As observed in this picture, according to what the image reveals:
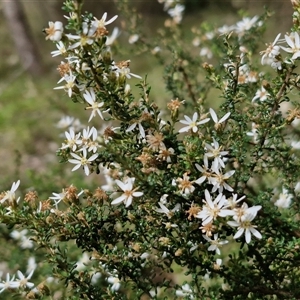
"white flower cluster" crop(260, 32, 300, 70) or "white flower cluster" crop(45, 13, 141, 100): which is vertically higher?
"white flower cluster" crop(45, 13, 141, 100)

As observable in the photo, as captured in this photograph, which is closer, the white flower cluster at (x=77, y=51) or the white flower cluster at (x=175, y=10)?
the white flower cluster at (x=77, y=51)

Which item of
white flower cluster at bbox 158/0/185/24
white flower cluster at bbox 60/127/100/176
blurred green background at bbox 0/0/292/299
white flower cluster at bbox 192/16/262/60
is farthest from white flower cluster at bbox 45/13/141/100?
white flower cluster at bbox 158/0/185/24

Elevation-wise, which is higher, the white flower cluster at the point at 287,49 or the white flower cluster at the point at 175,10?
the white flower cluster at the point at 287,49

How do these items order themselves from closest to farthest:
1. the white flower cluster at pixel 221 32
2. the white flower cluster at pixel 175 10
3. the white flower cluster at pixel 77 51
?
1. the white flower cluster at pixel 77 51
2. the white flower cluster at pixel 221 32
3. the white flower cluster at pixel 175 10

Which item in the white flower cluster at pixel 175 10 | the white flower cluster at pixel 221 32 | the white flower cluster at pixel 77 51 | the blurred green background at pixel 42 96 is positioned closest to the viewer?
the white flower cluster at pixel 77 51

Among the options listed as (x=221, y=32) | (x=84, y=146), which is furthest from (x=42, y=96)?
(x=84, y=146)

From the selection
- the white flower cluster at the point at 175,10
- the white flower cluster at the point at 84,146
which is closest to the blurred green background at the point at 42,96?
the white flower cluster at the point at 175,10

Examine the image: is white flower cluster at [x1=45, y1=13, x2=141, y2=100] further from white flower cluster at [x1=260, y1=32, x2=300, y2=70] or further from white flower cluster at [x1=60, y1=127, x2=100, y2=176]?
white flower cluster at [x1=260, y1=32, x2=300, y2=70]

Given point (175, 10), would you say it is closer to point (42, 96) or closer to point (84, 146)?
point (84, 146)

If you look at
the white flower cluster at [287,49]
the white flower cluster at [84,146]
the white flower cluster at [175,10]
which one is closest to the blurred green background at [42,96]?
the white flower cluster at [175,10]

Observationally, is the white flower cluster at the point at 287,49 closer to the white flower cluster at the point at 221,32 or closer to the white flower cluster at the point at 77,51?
the white flower cluster at the point at 77,51

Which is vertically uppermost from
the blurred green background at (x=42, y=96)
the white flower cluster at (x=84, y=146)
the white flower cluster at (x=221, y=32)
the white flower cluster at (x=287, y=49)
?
the white flower cluster at (x=287, y=49)

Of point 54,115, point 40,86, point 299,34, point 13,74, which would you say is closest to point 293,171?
point 299,34
